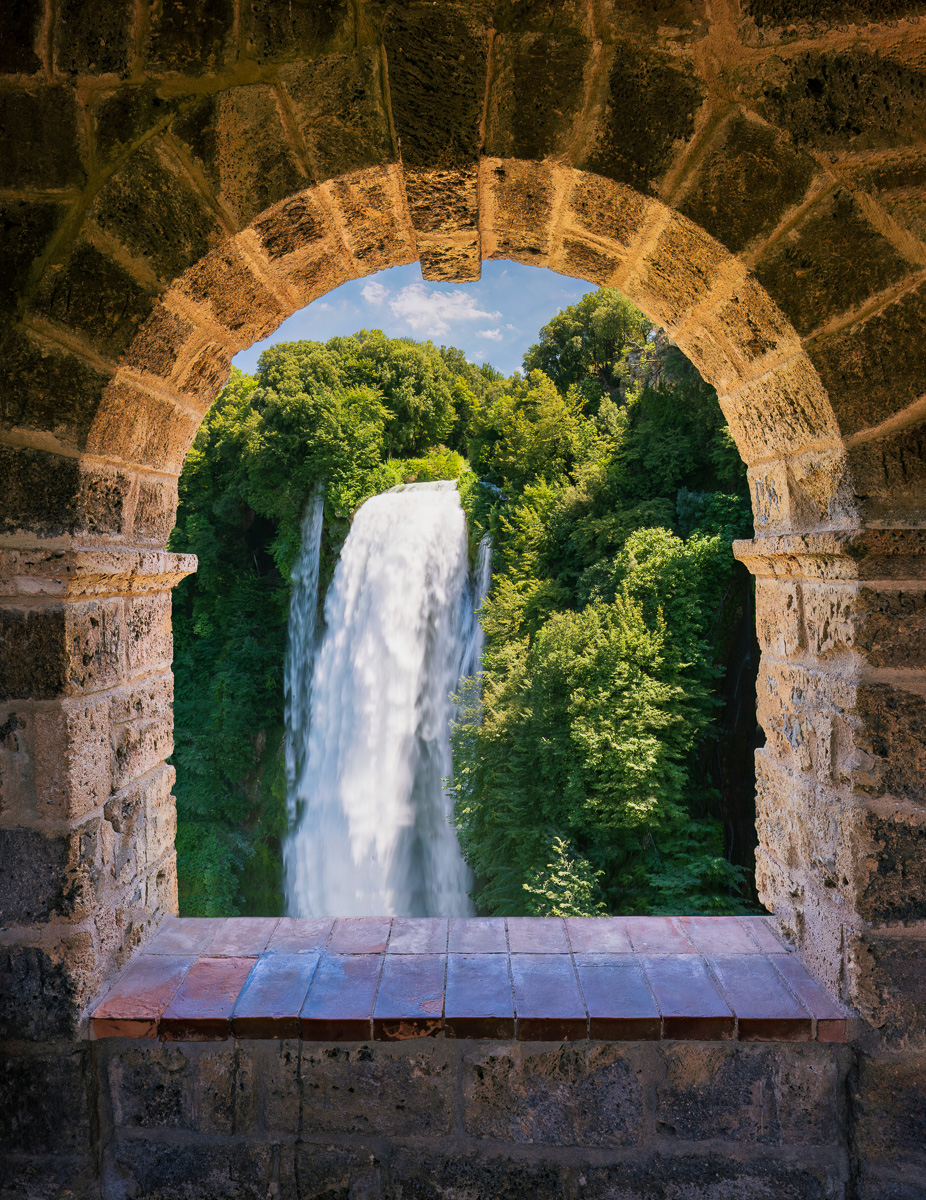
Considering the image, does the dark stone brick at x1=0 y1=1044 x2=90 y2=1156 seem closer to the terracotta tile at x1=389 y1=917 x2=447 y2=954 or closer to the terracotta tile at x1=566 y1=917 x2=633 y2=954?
the terracotta tile at x1=389 y1=917 x2=447 y2=954

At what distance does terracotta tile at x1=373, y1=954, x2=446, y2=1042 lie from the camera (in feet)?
4.97

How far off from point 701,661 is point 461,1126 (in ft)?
25.6

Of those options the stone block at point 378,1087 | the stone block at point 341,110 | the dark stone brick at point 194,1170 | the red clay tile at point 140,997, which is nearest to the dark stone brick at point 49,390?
the stone block at point 341,110

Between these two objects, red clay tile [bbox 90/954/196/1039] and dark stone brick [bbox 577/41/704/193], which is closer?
dark stone brick [bbox 577/41/704/193]

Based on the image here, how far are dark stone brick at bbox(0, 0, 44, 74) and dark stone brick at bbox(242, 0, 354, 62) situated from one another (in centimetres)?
44

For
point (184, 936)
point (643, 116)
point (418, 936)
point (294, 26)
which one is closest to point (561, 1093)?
point (418, 936)

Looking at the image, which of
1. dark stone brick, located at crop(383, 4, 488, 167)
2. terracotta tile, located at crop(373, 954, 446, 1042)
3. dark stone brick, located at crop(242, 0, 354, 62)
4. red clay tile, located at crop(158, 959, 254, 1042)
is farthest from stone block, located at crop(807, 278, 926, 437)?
red clay tile, located at crop(158, 959, 254, 1042)

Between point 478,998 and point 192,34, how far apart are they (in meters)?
2.11

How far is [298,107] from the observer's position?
4.66 feet

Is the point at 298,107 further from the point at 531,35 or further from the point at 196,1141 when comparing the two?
the point at 196,1141

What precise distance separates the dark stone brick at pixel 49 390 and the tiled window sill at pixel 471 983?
1.25 meters

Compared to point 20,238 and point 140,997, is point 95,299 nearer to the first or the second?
point 20,238

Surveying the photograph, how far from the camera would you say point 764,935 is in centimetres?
185

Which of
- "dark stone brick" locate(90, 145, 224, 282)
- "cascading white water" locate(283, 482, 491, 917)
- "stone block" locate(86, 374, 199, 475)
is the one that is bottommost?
"cascading white water" locate(283, 482, 491, 917)
